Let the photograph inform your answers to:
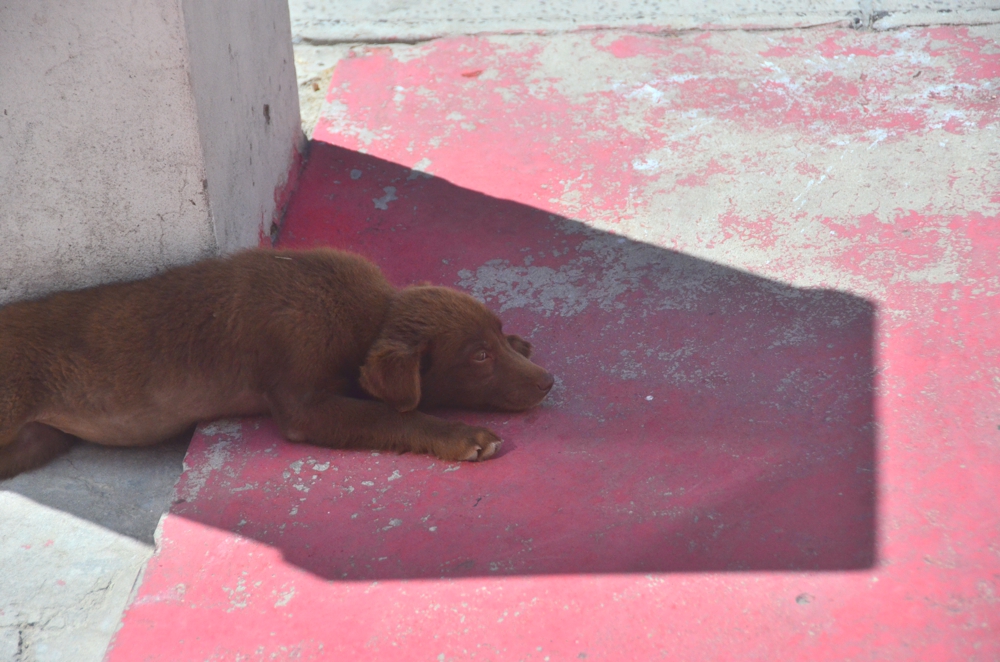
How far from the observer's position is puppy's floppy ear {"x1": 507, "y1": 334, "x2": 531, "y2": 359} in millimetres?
4344

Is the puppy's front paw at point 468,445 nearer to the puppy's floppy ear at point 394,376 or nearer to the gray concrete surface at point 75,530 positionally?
the puppy's floppy ear at point 394,376

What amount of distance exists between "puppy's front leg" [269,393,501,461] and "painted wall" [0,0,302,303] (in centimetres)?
93

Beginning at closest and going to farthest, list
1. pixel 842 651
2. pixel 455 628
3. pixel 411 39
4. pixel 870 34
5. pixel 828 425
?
pixel 842 651
pixel 455 628
pixel 828 425
pixel 870 34
pixel 411 39

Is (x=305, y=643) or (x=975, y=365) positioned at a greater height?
(x=975, y=365)

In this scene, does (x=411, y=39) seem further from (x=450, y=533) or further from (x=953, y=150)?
(x=450, y=533)

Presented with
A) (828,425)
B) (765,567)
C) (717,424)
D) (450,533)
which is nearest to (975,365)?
(828,425)

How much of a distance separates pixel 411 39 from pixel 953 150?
3836 mm

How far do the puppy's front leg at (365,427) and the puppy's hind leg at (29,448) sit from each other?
3.28ft

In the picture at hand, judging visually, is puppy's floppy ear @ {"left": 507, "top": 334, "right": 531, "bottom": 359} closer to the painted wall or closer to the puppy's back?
the puppy's back

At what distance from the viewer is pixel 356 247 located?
Result: 17.2 ft

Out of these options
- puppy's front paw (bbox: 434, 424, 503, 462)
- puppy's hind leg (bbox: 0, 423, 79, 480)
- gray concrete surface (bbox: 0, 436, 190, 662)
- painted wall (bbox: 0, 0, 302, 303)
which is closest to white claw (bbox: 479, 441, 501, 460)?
puppy's front paw (bbox: 434, 424, 503, 462)

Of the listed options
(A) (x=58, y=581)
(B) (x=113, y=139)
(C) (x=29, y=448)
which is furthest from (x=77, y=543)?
(B) (x=113, y=139)

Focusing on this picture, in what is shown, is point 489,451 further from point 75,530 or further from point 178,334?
point 75,530

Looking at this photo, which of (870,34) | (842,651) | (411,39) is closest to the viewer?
(842,651)
